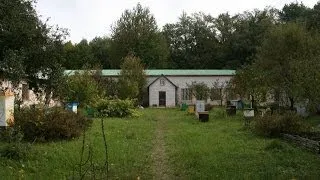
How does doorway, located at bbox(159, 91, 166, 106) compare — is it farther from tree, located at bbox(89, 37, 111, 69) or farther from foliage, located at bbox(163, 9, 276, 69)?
tree, located at bbox(89, 37, 111, 69)

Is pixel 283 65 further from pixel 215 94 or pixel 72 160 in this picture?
pixel 72 160

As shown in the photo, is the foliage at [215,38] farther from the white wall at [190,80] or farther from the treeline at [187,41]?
the white wall at [190,80]

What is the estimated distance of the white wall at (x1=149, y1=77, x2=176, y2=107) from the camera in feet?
180

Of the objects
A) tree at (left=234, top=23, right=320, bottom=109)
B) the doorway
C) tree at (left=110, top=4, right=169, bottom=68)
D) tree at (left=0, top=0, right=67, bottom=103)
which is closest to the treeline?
tree at (left=110, top=4, right=169, bottom=68)

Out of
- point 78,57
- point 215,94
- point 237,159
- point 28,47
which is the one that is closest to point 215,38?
point 78,57

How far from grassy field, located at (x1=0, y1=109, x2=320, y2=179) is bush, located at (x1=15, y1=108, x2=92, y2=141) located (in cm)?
64

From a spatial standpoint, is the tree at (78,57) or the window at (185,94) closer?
the window at (185,94)

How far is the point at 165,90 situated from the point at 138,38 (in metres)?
13.9

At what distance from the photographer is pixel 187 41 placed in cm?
7619

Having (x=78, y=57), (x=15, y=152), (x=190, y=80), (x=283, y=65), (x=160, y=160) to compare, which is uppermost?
(x=78, y=57)

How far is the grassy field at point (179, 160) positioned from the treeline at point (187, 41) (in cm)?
4642

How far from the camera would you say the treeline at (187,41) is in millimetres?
66875

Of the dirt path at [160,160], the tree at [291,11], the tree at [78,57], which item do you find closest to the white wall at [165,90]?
the tree at [78,57]

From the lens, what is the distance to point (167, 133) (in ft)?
67.9
